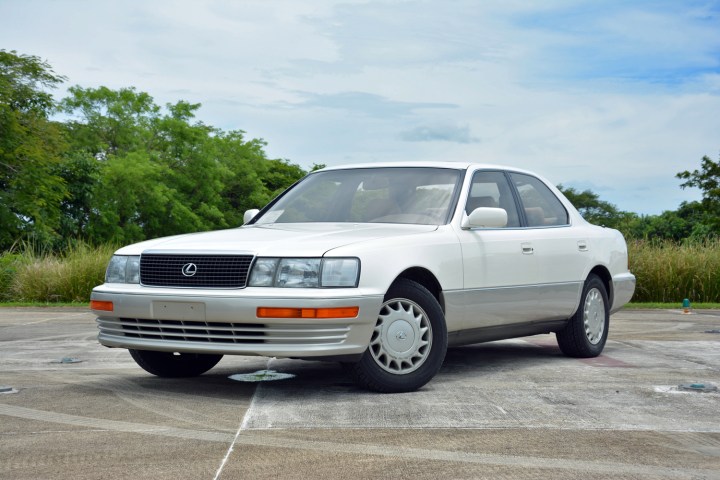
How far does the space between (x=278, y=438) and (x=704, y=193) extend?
7059 centimetres

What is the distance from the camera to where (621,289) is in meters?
9.78

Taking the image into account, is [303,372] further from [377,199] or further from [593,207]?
[593,207]

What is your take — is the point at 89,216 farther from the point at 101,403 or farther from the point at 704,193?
the point at 101,403

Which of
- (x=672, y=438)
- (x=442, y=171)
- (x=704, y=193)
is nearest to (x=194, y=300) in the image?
(x=442, y=171)

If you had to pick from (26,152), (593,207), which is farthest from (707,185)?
(26,152)

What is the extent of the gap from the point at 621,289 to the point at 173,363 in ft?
14.6

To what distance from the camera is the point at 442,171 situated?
8125 mm

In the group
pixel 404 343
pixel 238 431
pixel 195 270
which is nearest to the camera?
pixel 238 431

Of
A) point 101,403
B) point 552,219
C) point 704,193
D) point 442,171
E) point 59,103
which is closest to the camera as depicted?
point 101,403

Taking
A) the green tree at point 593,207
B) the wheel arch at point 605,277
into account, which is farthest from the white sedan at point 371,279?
the green tree at point 593,207

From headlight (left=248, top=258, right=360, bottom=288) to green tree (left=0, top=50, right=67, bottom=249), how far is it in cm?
4548

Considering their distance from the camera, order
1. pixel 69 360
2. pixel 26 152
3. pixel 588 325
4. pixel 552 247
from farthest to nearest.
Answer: pixel 26 152 < pixel 588 325 < pixel 69 360 < pixel 552 247

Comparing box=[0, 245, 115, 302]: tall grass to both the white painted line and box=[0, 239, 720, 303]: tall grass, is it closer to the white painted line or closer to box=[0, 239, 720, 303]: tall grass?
box=[0, 239, 720, 303]: tall grass

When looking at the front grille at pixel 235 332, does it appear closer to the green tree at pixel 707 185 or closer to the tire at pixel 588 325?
the tire at pixel 588 325
